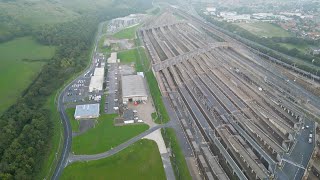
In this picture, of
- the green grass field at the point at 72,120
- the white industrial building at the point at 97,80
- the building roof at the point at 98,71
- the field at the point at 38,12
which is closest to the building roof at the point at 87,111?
the green grass field at the point at 72,120

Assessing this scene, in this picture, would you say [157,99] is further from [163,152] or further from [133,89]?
[163,152]

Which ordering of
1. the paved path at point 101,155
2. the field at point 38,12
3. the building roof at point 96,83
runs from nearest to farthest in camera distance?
the paved path at point 101,155 < the building roof at point 96,83 < the field at point 38,12

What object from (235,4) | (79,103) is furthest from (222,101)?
(235,4)

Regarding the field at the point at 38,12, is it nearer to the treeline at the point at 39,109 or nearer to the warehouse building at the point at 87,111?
the treeline at the point at 39,109

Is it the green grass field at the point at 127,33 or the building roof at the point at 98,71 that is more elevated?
the green grass field at the point at 127,33

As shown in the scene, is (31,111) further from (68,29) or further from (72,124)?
(68,29)

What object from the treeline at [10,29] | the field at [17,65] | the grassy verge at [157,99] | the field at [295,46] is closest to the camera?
the grassy verge at [157,99]
